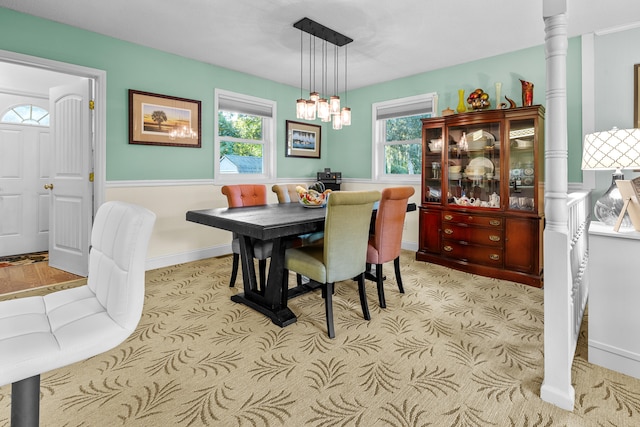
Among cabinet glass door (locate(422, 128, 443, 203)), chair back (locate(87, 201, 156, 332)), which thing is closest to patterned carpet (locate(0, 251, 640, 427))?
chair back (locate(87, 201, 156, 332))

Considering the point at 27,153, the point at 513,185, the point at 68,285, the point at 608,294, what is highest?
the point at 27,153

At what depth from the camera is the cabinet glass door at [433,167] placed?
4.15m

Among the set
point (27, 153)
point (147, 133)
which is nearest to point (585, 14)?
point (147, 133)

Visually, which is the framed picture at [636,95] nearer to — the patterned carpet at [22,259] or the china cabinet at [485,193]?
the china cabinet at [485,193]

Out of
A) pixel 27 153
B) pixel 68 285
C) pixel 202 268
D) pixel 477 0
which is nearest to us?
pixel 477 0

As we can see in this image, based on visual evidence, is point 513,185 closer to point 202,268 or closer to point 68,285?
point 202,268

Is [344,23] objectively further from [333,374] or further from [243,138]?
[333,374]

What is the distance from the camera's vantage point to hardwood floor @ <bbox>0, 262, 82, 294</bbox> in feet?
10.8

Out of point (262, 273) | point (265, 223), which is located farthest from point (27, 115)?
point (265, 223)

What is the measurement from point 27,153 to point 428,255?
17.7 feet

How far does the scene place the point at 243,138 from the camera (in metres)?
4.90

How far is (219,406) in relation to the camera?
1.61m

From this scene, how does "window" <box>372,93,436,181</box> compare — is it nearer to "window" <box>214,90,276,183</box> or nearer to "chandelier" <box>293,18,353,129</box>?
"chandelier" <box>293,18,353,129</box>

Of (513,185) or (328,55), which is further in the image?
(328,55)
